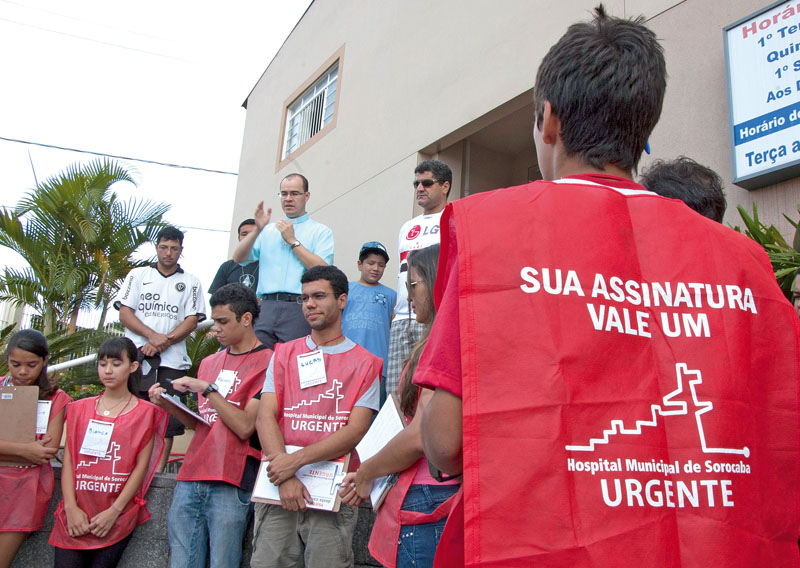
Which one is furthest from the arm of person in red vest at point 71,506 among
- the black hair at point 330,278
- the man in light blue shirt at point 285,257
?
the black hair at point 330,278

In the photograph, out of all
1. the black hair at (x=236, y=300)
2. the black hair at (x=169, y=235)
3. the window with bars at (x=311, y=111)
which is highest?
the window with bars at (x=311, y=111)

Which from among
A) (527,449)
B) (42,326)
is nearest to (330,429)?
(527,449)

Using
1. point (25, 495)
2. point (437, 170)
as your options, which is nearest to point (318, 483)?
point (25, 495)

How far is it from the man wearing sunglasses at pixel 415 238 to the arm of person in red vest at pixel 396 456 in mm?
1598

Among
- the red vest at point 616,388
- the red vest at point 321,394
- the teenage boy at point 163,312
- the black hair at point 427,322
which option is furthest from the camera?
the teenage boy at point 163,312

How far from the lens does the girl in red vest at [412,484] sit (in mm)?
2305

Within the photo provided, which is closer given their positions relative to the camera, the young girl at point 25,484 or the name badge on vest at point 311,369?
A: the name badge on vest at point 311,369

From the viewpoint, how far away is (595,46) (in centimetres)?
126

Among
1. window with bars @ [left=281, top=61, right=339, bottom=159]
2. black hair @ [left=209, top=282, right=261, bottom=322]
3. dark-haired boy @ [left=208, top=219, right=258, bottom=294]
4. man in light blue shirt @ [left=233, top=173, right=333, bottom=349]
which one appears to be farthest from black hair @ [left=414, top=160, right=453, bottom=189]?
→ window with bars @ [left=281, top=61, right=339, bottom=159]

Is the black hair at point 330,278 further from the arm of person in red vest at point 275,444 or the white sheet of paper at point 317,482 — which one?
the white sheet of paper at point 317,482

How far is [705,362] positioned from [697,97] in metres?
3.84

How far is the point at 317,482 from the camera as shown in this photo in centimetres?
311

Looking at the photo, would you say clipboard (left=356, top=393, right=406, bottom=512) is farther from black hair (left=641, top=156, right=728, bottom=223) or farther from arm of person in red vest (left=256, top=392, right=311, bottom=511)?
black hair (left=641, top=156, right=728, bottom=223)

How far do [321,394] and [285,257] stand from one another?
6.01 ft
